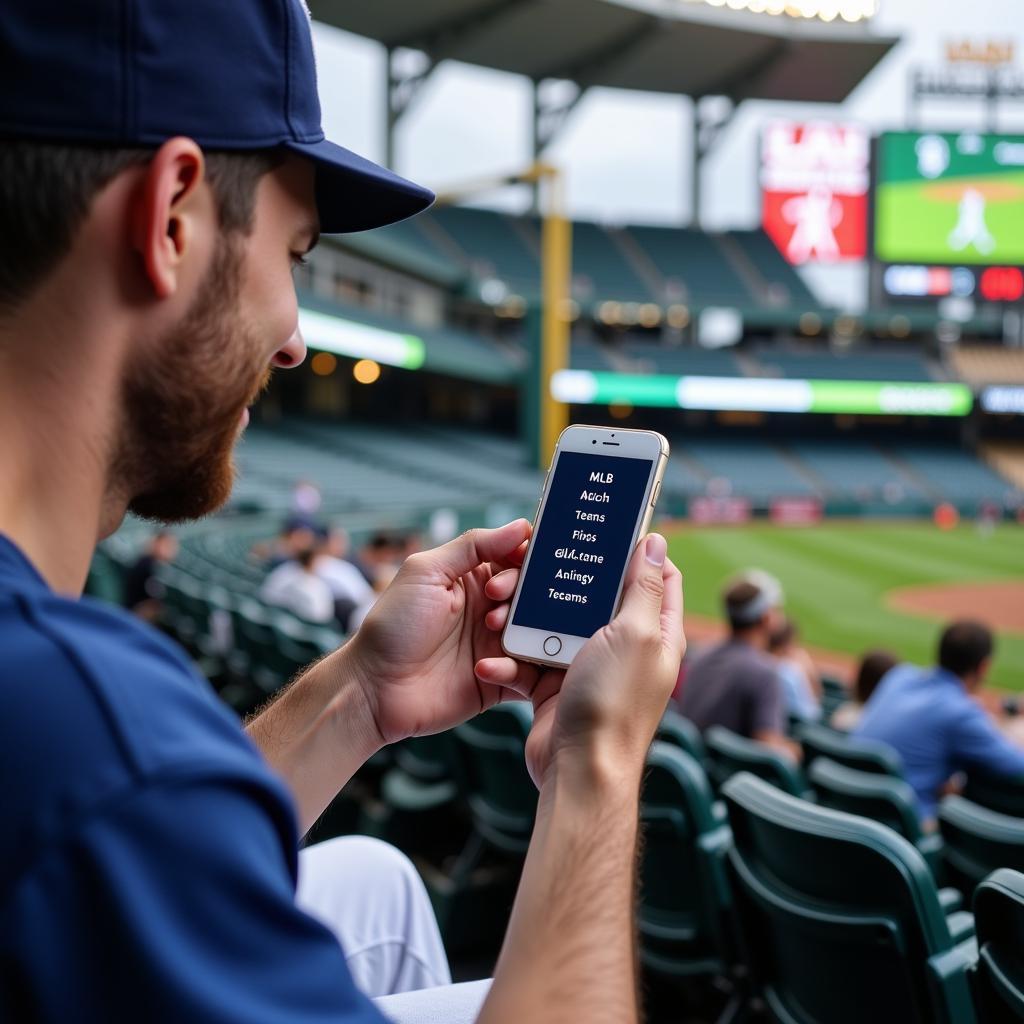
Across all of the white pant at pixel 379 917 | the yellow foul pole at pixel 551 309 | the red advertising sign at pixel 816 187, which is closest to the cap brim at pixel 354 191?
the white pant at pixel 379 917

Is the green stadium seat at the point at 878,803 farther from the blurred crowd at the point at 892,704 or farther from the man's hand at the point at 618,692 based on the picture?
the man's hand at the point at 618,692

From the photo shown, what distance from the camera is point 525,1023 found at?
92 centimetres

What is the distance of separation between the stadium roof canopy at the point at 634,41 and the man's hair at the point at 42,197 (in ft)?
100

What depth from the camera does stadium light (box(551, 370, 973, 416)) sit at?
3947 cm

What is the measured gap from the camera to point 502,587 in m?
1.76

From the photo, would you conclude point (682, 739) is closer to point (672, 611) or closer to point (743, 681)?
point (743, 681)

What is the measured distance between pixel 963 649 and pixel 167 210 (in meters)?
4.23

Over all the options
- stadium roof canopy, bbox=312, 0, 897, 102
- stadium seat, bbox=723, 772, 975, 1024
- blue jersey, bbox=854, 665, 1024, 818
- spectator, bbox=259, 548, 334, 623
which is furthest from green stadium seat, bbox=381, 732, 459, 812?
stadium roof canopy, bbox=312, 0, 897, 102

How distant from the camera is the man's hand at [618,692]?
1186 mm

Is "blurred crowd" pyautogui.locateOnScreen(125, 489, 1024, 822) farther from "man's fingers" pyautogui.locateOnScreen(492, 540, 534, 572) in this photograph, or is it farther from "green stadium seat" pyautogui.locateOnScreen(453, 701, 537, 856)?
"man's fingers" pyautogui.locateOnScreen(492, 540, 534, 572)

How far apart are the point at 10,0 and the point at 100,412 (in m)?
0.37

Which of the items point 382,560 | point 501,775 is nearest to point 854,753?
point 501,775

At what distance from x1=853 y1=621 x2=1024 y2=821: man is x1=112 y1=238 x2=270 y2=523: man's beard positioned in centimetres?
381

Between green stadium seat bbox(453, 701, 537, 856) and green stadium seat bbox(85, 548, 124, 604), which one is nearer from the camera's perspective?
green stadium seat bbox(453, 701, 537, 856)
